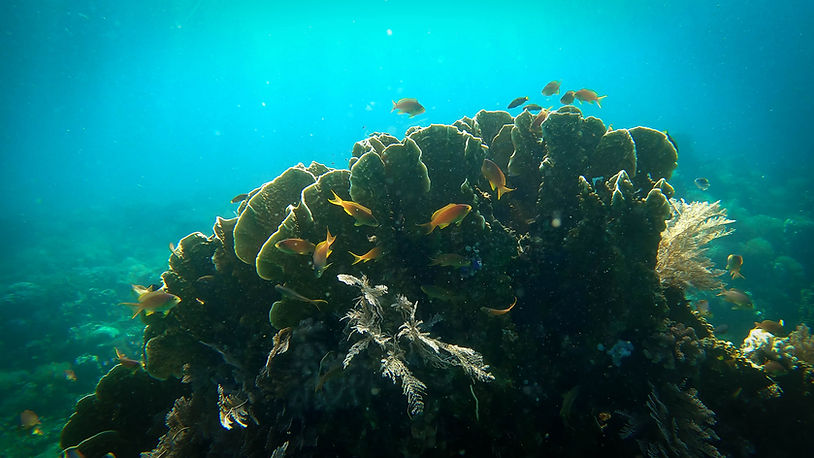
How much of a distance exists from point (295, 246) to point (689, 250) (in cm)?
448

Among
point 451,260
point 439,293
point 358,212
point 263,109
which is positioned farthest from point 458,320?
point 263,109

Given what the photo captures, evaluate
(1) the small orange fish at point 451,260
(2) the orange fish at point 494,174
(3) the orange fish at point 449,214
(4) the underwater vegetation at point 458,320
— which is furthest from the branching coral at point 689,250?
(3) the orange fish at point 449,214

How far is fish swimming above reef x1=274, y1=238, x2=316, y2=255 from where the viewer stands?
247cm

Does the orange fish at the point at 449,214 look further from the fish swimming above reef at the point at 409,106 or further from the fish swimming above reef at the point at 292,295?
the fish swimming above reef at the point at 409,106

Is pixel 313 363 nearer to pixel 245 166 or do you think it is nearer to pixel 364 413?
pixel 364 413

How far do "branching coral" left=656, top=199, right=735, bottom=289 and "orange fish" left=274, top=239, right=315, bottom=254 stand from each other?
12.3 feet

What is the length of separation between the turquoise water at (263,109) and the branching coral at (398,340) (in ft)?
43.2

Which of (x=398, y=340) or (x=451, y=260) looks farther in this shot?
(x=451, y=260)

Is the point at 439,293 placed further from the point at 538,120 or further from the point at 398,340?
the point at 538,120

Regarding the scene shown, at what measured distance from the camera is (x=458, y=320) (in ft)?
9.80

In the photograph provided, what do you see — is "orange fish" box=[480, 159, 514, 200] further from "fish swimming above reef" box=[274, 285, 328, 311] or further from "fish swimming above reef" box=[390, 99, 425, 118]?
"fish swimming above reef" box=[390, 99, 425, 118]

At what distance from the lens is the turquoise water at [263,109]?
15.0 meters

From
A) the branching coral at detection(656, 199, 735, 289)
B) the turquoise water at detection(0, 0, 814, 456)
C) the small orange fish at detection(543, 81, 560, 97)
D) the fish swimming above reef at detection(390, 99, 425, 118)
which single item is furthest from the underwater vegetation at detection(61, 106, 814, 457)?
the turquoise water at detection(0, 0, 814, 456)

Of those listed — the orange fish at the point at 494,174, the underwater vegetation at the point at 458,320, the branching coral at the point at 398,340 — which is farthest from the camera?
the orange fish at the point at 494,174
